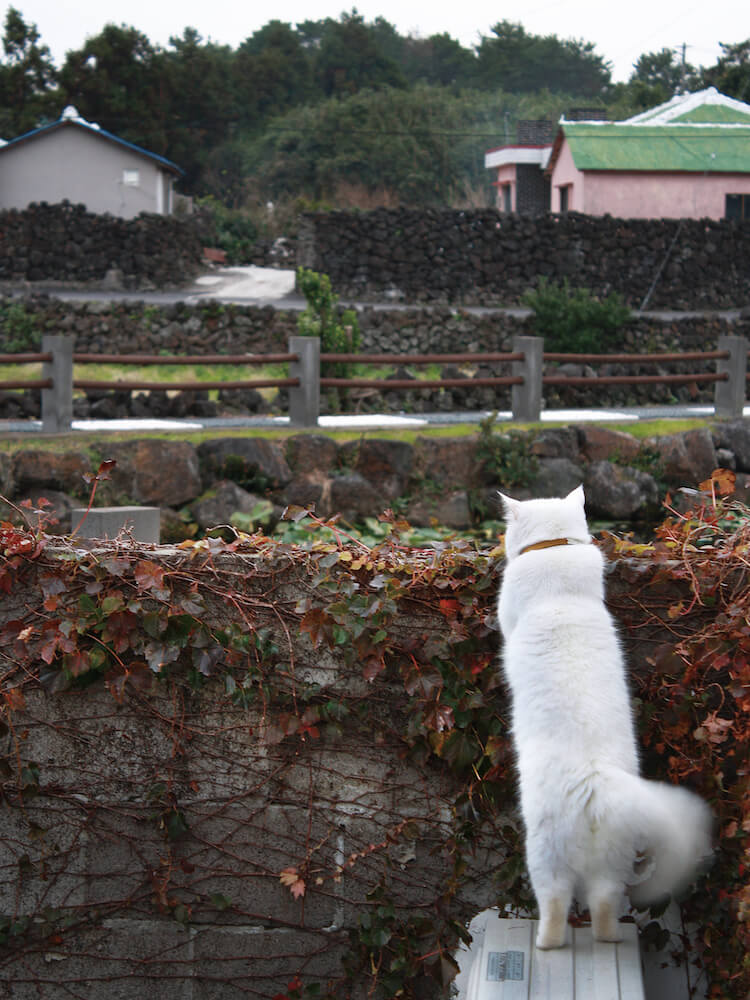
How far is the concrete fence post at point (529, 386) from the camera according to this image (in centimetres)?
1112

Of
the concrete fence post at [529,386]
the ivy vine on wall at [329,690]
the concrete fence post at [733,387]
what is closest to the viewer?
the ivy vine on wall at [329,690]

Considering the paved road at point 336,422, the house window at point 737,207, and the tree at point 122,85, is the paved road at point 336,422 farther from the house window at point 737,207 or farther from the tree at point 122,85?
the tree at point 122,85

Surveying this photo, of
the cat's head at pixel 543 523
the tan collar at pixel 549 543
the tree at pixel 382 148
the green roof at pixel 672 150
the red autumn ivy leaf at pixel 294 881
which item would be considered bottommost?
the red autumn ivy leaf at pixel 294 881

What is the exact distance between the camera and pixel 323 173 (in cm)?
4050

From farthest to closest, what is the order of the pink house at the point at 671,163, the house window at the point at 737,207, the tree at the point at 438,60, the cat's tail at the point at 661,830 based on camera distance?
the tree at the point at 438,60 → the house window at the point at 737,207 → the pink house at the point at 671,163 → the cat's tail at the point at 661,830

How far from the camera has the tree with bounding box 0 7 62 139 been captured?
124 feet

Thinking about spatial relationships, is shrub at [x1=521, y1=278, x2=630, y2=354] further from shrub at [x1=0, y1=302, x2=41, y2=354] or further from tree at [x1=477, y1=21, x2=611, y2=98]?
tree at [x1=477, y1=21, x2=611, y2=98]

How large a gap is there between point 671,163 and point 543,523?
23.3 metres

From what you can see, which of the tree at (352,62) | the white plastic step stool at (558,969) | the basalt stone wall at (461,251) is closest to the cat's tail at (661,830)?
the white plastic step stool at (558,969)

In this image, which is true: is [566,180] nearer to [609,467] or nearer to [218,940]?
[609,467]

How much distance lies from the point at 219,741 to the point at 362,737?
0.40 metres

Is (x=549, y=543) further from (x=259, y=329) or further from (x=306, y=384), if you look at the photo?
(x=259, y=329)

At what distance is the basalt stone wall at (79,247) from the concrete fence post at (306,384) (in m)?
→ 15.1

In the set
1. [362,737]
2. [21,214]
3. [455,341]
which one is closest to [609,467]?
[362,737]
